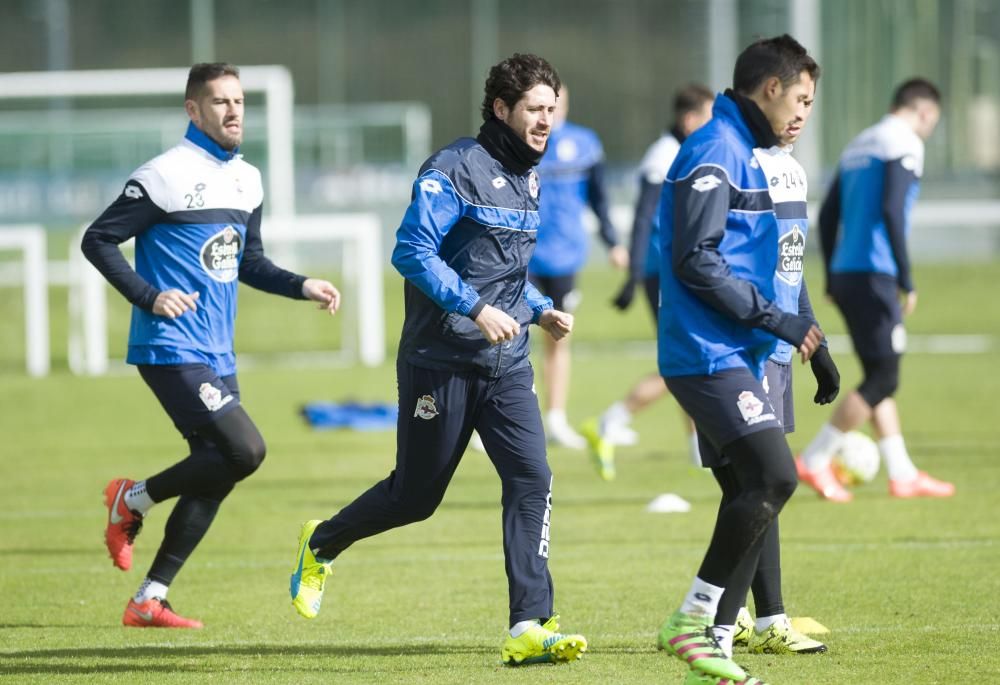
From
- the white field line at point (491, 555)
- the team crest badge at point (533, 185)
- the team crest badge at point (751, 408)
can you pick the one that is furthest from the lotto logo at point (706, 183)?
the white field line at point (491, 555)

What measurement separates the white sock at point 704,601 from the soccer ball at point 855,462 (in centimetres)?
537

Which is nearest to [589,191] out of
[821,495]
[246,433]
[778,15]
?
Answer: [821,495]

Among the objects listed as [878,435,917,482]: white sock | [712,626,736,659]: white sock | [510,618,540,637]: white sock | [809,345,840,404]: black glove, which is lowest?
[878,435,917,482]: white sock

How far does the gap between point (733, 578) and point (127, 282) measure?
8.94 feet

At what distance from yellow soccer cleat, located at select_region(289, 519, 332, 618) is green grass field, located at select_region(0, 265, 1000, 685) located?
192 millimetres

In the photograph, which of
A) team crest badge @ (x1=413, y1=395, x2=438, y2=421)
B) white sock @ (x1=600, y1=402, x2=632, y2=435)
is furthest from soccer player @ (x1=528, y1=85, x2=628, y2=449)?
team crest badge @ (x1=413, y1=395, x2=438, y2=421)

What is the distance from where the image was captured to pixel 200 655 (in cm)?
626

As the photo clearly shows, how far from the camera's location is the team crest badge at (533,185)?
6.02 meters

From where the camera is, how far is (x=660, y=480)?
11.0 metres

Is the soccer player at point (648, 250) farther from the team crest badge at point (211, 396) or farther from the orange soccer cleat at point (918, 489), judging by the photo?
the team crest badge at point (211, 396)

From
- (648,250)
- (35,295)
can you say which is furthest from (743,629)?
(35,295)

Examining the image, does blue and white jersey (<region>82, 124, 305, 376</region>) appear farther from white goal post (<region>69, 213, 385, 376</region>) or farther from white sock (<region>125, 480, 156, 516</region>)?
white goal post (<region>69, 213, 385, 376</region>)

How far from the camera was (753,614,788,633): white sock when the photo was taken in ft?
19.8

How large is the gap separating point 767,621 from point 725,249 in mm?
1470
